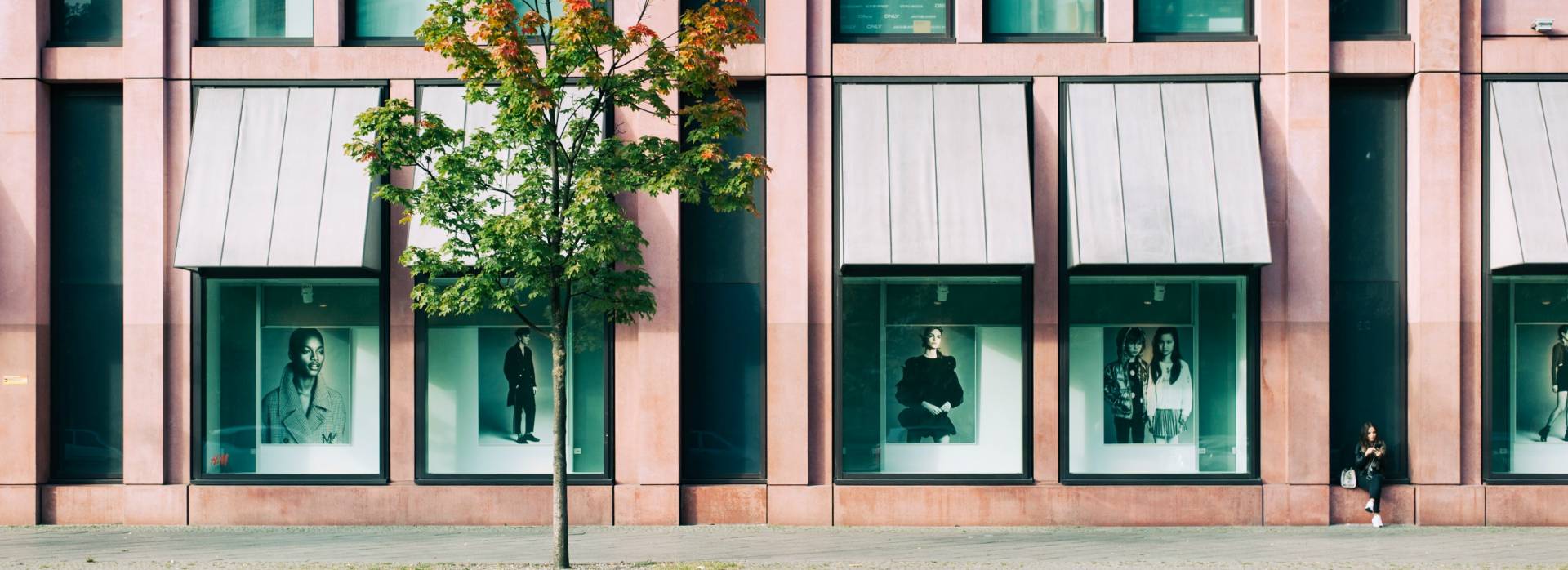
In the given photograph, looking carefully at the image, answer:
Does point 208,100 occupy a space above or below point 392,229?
above

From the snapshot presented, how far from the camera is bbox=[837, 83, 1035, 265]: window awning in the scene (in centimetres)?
1559

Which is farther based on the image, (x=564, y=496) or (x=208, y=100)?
(x=208, y=100)

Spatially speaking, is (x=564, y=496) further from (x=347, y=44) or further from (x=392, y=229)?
(x=347, y=44)

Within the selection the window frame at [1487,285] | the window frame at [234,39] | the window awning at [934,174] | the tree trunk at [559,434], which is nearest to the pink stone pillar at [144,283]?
the window frame at [234,39]

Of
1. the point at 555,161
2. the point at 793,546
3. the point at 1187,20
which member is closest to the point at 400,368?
the point at 555,161

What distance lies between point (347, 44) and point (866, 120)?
23.1 feet

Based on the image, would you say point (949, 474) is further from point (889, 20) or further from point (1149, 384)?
point (889, 20)

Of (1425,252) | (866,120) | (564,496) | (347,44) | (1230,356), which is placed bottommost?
(564,496)

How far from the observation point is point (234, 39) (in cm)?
1666

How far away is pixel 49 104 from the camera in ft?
54.5

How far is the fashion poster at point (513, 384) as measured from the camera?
16.7 m

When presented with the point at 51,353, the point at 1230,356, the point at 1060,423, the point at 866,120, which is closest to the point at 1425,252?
the point at 1230,356

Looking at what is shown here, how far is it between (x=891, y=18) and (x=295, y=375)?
30.9 ft

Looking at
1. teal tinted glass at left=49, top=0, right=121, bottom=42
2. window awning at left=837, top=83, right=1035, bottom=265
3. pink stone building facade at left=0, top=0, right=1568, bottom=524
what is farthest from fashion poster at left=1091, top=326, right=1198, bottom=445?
teal tinted glass at left=49, top=0, right=121, bottom=42
